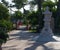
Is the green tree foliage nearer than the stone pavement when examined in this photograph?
No

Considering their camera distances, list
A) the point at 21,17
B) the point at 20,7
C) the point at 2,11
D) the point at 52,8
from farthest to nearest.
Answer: the point at 20,7, the point at 21,17, the point at 52,8, the point at 2,11

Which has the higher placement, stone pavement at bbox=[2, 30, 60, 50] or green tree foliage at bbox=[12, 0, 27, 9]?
green tree foliage at bbox=[12, 0, 27, 9]

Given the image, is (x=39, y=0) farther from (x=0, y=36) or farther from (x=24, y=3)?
(x=0, y=36)

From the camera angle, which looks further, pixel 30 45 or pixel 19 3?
pixel 19 3

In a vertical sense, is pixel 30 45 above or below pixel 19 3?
below

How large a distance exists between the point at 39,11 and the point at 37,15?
33.6 inches

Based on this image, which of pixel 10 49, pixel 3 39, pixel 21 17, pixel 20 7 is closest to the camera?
pixel 3 39

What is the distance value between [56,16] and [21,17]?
617 inches

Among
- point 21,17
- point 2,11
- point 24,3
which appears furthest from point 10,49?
point 24,3

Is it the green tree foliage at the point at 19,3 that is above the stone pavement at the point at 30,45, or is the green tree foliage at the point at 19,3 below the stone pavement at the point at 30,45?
above

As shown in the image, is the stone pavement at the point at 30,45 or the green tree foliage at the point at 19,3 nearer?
the stone pavement at the point at 30,45

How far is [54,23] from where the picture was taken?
119 ft

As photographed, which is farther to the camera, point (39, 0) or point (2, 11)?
point (39, 0)

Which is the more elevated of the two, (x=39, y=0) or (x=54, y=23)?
(x=39, y=0)
